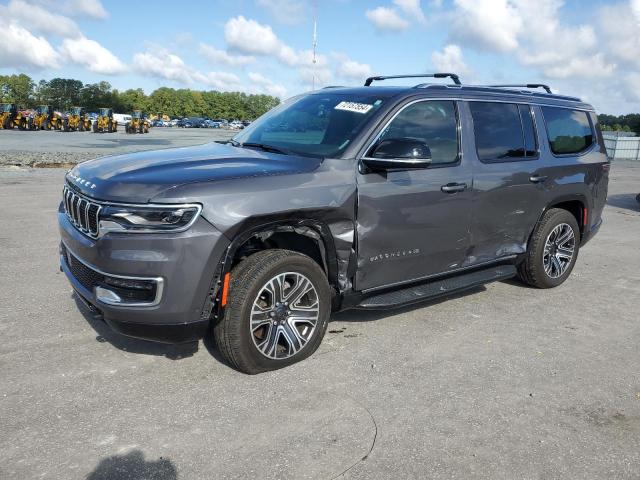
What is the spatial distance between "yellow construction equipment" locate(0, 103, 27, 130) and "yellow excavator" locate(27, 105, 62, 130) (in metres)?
0.88

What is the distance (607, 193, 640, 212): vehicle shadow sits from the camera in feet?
42.7

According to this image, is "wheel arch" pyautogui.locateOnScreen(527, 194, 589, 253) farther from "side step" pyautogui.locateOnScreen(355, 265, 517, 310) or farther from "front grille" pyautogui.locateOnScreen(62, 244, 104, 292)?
"front grille" pyautogui.locateOnScreen(62, 244, 104, 292)

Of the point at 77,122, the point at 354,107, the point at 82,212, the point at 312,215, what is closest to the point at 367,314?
the point at 312,215

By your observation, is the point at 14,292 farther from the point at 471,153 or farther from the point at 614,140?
the point at 614,140

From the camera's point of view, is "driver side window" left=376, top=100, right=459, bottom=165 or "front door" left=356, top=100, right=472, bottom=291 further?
"driver side window" left=376, top=100, right=459, bottom=165

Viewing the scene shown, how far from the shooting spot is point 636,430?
322 cm

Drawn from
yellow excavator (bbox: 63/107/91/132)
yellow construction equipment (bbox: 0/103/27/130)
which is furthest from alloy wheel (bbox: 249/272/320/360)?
yellow construction equipment (bbox: 0/103/27/130)

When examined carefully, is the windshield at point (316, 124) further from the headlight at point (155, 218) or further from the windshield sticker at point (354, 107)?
the headlight at point (155, 218)

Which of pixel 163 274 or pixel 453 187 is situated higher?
pixel 453 187

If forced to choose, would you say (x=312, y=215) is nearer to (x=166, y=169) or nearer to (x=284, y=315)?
(x=284, y=315)

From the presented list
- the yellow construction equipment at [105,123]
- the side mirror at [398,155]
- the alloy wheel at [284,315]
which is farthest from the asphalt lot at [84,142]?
the alloy wheel at [284,315]

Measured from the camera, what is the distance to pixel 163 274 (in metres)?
3.21

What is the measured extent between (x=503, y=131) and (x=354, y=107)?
1529 millimetres

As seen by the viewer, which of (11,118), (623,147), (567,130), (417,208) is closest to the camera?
(417,208)
